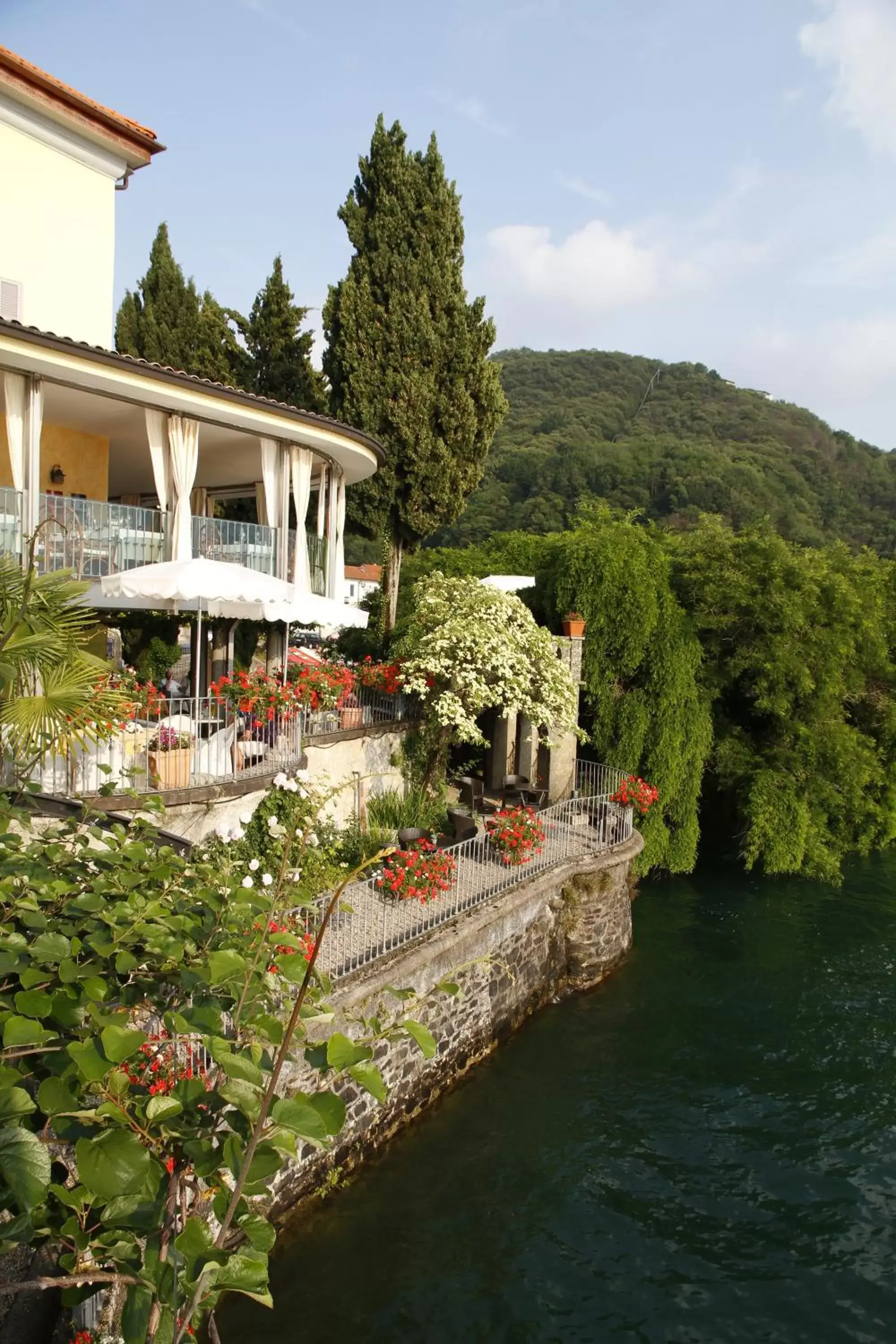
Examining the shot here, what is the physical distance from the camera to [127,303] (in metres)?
29.6

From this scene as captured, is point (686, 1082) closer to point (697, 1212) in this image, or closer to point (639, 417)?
point (697, 1212)

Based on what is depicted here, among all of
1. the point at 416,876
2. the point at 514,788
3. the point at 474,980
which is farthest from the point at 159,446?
the point at 514,788

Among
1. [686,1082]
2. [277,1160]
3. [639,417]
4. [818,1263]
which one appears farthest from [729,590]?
[639,417]

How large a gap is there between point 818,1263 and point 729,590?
12.5m

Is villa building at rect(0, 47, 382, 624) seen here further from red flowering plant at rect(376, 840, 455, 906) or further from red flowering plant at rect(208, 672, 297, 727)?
red flowering plant at rect(376, 840, 455, 906)

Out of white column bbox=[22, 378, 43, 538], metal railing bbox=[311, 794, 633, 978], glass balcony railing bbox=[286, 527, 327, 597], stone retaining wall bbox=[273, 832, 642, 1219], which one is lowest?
stone retaining wall bbox=[273, 832, 642, 1219]

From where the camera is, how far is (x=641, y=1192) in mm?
9992

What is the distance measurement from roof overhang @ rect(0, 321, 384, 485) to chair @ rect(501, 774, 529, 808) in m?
7.59

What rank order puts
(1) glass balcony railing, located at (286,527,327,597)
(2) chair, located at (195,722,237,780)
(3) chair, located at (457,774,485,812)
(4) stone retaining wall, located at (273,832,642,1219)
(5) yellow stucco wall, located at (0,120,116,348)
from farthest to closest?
(3) chair, located at (457,774,485,812) < (1) glass balcony railing, located at (286,527,327,597) < (5) yellow stucco wall, located at (0,120,116,348) < (2) chair, located at (195,722,237,780) < (4) stone retaining wall, located at (273,832,642,1219)

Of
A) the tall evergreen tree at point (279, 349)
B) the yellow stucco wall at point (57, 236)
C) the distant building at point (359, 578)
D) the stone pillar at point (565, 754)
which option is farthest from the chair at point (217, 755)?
the distant building at point (359, 578)

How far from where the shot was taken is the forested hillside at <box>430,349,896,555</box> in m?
54.7

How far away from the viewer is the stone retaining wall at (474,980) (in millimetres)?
9633

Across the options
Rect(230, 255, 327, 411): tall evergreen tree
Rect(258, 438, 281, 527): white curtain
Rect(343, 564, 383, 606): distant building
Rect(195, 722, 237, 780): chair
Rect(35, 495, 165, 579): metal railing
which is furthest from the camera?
Rect(343, 564, 383, 606): distant building

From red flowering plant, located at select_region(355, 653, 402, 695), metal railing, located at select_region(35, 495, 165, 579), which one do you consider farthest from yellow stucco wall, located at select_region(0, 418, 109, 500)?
red flowering plant, located at select_region(355, 653, 402, 695)
